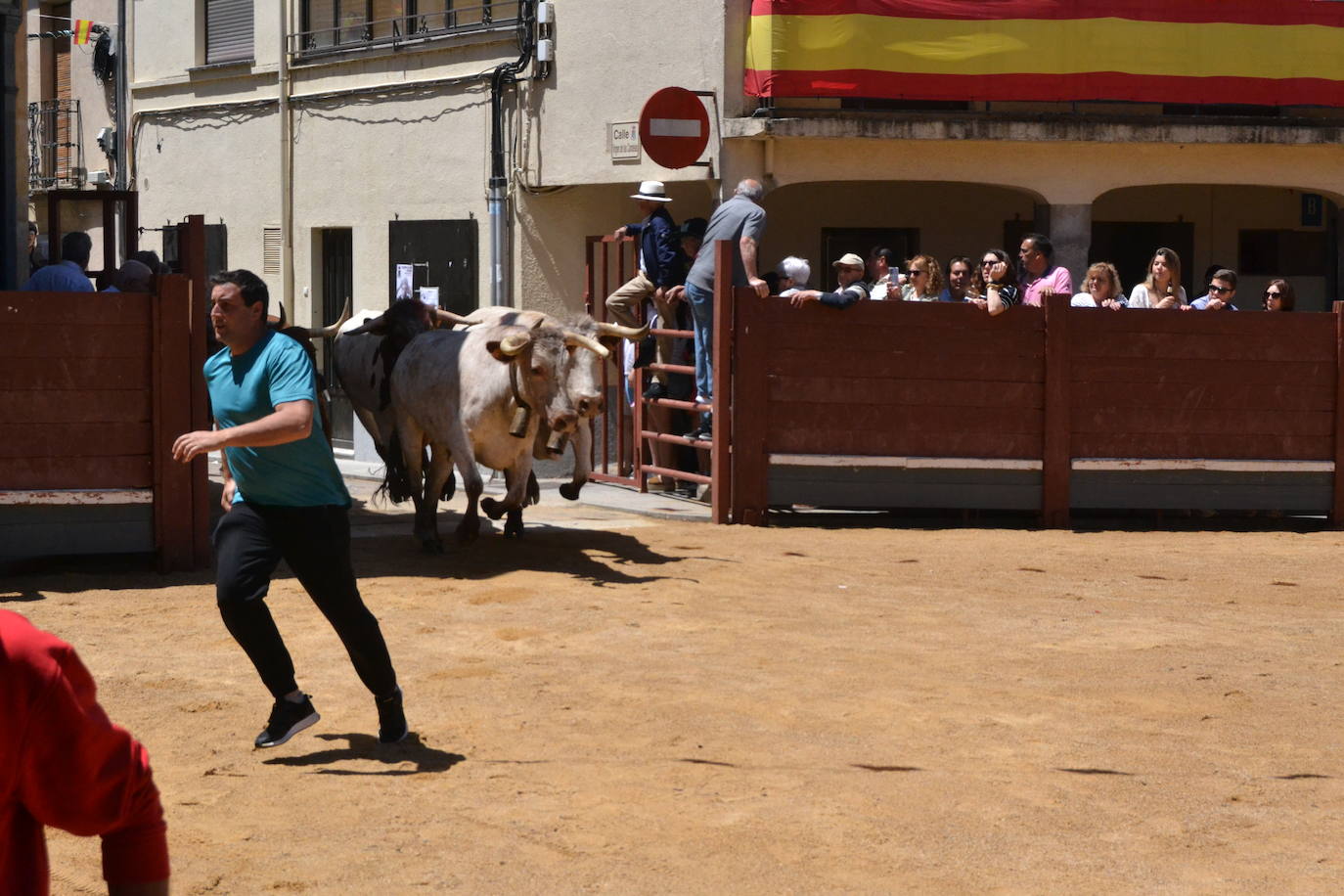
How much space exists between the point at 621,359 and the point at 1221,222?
24.4ft

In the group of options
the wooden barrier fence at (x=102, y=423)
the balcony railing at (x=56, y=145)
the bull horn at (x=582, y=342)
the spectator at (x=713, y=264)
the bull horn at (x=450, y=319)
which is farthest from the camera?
the balcony railing at (x=56, y=145)

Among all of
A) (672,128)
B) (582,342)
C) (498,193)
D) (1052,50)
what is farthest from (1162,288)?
(498,193)

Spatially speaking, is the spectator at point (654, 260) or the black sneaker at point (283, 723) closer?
the black sneaker at point (283, 723)

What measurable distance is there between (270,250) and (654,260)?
716 cm

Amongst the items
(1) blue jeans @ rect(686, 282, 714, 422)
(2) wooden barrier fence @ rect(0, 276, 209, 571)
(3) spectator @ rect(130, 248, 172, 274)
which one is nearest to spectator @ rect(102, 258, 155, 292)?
(3) spectator @ rect(130, 248, 172, 274)

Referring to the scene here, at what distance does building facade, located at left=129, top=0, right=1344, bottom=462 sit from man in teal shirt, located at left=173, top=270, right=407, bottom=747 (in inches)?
373

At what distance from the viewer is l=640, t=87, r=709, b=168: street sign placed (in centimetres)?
1502

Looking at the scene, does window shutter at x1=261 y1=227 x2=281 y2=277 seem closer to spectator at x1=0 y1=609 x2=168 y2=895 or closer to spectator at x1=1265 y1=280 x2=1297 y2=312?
spectator at x1=1265 y1=280 x2=1297 y2=312

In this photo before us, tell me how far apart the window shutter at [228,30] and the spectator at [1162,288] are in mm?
10446

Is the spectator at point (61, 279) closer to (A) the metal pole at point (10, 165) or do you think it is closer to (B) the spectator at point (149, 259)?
(A) the metal pole at point (10, 165)

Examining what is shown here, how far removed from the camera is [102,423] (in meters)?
11.2

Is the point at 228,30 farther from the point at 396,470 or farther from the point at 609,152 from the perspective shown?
the point at 396,470

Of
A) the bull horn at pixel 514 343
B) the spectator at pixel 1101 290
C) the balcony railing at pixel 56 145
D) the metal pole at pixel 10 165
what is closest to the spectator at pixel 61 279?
the metal pole at pixel 10 165

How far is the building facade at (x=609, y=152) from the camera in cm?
1608
